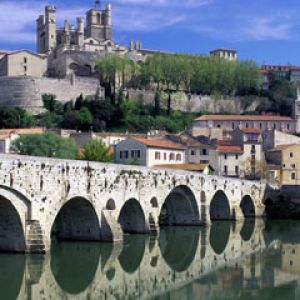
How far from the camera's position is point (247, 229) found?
1704 inches

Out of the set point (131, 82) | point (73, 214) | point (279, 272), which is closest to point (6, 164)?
point (73, 214)

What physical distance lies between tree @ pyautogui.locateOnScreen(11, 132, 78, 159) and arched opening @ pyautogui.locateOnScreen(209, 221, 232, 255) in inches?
448

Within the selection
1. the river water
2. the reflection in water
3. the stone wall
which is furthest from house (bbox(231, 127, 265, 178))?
the reflection in water

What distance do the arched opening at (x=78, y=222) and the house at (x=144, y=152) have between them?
22.2 meters

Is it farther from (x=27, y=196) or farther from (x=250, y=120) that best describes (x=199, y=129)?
(x=27, y=196)

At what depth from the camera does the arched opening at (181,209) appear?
4125cm

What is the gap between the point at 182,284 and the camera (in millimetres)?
24125

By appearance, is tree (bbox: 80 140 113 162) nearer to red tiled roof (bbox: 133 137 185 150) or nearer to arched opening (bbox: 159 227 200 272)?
red tiled roof (bbox: 133 137 185 150)

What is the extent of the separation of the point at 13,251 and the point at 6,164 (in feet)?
12.7

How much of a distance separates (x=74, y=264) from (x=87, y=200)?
134 inches

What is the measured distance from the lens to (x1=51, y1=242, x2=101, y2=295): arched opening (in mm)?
23736

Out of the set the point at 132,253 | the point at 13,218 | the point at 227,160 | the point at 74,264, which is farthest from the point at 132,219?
the point at 227,160

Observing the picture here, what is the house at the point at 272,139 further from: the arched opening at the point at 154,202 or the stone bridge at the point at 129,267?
the arched opening at the point at 154,202

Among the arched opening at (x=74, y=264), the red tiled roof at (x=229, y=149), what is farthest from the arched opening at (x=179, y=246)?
the red tiled roof at (x=229, y=149)
